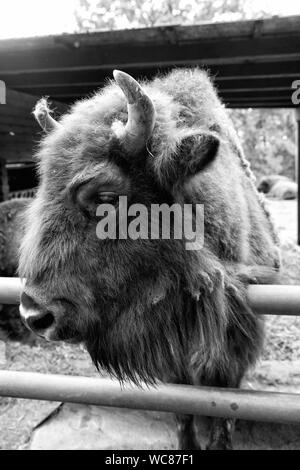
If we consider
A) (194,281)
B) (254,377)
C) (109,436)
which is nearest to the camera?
(194,281)

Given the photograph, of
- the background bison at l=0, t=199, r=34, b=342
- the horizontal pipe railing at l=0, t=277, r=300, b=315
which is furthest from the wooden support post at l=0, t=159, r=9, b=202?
the horizontal pipe railing at l=0, t=277, r=300, b=315

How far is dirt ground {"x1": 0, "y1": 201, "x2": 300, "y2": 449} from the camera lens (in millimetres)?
3533

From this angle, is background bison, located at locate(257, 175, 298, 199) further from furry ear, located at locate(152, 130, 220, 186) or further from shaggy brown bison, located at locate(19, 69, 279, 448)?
furry ear, located at locate(152, 130, 220, 186)

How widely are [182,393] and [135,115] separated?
1.26m

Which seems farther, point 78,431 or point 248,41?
point 248,41

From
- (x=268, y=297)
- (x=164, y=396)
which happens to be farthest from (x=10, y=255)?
(x=268, y=297)

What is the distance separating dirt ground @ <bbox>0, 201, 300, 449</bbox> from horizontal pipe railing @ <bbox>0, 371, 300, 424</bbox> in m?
1.46

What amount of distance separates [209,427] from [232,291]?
174 centimetres

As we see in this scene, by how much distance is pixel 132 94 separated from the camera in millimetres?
1817

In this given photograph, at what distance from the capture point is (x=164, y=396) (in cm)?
204

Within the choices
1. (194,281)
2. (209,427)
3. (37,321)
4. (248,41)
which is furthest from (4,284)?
(248,41)

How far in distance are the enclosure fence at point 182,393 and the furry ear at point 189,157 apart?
23.3 inches

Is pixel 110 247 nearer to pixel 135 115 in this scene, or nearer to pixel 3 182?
pixel 135 115

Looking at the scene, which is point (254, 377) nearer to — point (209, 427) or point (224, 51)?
point (209, 427)
